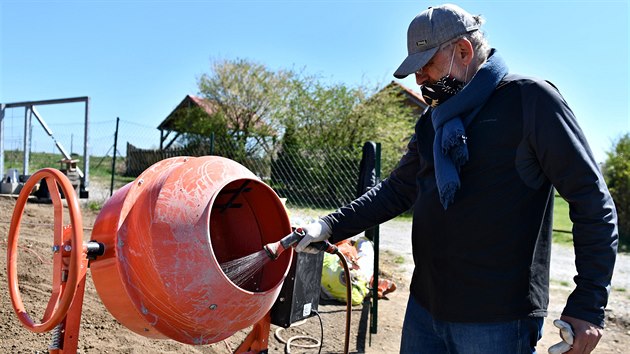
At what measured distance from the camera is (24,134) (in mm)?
11000

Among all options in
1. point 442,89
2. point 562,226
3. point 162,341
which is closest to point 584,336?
point 442,89

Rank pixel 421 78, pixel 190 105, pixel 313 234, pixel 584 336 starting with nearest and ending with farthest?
pixel 584 336 < pixel 421 78 < pixel 313 234 < pixel 190 105

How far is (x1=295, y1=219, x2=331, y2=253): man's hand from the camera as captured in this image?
2.29 meters

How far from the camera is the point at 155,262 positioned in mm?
1979

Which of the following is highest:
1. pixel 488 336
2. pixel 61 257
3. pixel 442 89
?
pixel 442 89

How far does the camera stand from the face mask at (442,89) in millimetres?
1928

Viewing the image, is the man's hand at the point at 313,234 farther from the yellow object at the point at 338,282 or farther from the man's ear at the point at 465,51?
the yellow object at the point at 338,282

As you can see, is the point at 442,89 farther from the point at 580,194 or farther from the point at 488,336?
the point at 488,336

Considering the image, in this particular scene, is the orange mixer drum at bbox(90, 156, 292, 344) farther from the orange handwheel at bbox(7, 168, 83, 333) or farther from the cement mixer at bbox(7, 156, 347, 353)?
the orange handwheel at bbox(7, 168, 83, 333)

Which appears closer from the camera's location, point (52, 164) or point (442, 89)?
point (442, 89)

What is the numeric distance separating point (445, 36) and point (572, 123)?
53 centimetres

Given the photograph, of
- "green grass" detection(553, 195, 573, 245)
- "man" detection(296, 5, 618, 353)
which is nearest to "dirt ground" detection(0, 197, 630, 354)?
"man" detection(296, 5, 618, 353)

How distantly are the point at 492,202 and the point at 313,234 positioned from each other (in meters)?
0.83

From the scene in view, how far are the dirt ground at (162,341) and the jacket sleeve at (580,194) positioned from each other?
2072mm
